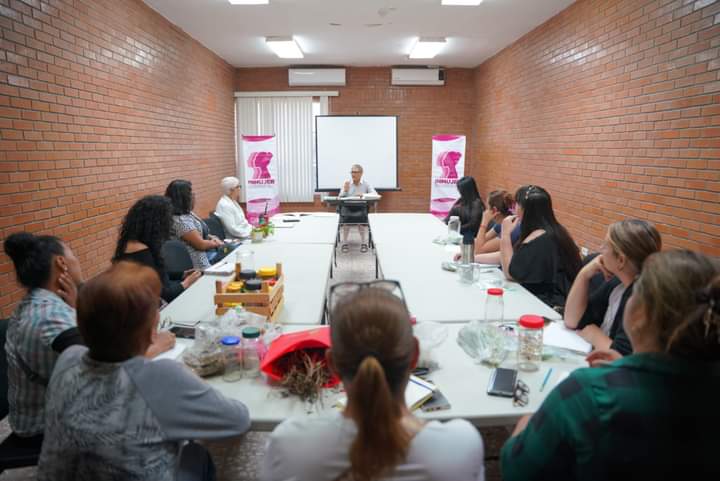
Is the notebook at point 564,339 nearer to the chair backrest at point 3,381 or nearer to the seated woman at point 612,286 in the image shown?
the seated woman at point 612,286

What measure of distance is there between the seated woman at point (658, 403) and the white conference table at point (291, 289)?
1406mm

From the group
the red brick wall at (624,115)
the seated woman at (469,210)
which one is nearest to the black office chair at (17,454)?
the red brick wall at (624,115)

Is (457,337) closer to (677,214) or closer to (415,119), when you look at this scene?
(677,214)

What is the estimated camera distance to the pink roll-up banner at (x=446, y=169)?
24.6ft

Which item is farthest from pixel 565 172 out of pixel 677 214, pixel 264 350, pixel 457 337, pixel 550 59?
pixel 264 350

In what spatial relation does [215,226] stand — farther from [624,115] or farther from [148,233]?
[624,115]

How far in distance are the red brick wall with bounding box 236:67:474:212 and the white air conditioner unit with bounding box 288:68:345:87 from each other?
197 millimetres

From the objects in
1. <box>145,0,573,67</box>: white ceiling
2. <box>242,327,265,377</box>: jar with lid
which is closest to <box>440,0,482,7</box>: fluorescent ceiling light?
<box>145,0,573,67</box>: white ceiling

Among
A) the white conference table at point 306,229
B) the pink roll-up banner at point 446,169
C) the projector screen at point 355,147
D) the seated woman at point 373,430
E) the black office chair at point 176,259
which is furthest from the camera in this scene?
the projector screen at point 355,147

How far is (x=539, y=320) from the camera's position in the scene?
5.65 feet

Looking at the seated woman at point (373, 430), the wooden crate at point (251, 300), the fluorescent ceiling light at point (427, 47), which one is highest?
the fluorescent ceiling light at point (427, 47)

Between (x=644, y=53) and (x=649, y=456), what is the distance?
3.71 meters

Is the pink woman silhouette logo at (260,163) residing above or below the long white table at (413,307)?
above

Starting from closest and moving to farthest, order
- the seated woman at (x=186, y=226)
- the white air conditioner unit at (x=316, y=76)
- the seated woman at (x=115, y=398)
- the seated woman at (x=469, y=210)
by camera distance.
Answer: the seated woman at (x=115, y=398)
the seated woman at (x=186, y=226)
the seated woman at (x=469, y=210)
the white air conditioner unit at (x=316, y=76)
